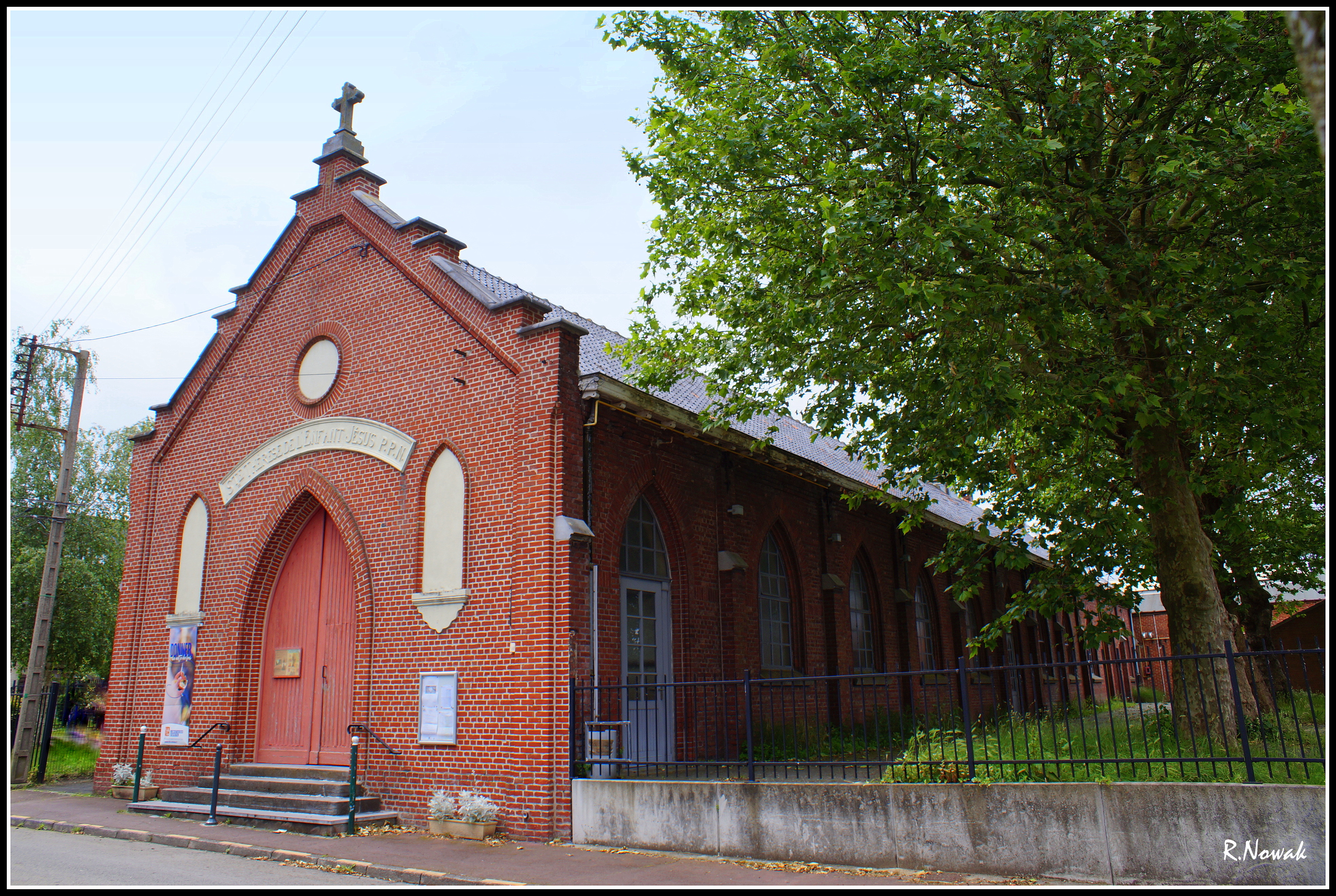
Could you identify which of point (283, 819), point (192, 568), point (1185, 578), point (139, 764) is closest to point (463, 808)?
point (283, 819)

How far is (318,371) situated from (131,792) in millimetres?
7443

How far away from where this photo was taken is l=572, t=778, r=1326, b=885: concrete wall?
7.12 meters

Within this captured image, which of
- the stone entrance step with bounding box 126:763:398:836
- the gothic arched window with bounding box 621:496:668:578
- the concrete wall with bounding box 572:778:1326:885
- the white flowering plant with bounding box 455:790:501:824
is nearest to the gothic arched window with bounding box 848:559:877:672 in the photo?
the gothic arched window with bounding box 621:496:668:578

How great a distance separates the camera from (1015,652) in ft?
88.8

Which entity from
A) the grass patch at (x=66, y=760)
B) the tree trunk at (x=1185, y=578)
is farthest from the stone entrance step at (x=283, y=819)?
the tree trunk at (x=1185, y=578)

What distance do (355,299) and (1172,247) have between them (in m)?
11.5

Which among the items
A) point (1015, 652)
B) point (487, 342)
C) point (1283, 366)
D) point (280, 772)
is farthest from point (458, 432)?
point (1015, 652)

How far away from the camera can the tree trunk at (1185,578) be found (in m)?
10.4

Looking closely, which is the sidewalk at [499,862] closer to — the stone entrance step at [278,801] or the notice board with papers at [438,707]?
the stone entrance step at [278,801]

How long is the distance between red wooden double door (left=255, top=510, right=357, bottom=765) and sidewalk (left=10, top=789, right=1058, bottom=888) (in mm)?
1758

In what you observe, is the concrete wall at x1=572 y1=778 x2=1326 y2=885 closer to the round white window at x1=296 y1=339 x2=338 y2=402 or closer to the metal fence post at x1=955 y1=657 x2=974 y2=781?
the metal fence post at x1=955 y1=657 x2=974 y2=781

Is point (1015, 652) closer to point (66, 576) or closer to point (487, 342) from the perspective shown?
point (487, 342)

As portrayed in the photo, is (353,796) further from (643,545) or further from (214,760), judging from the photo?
(643,545)

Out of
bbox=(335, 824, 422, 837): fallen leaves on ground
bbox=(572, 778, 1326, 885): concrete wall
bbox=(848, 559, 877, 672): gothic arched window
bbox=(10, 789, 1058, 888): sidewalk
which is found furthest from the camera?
bbox=(848, 559, 877, 672): gothic arched window
